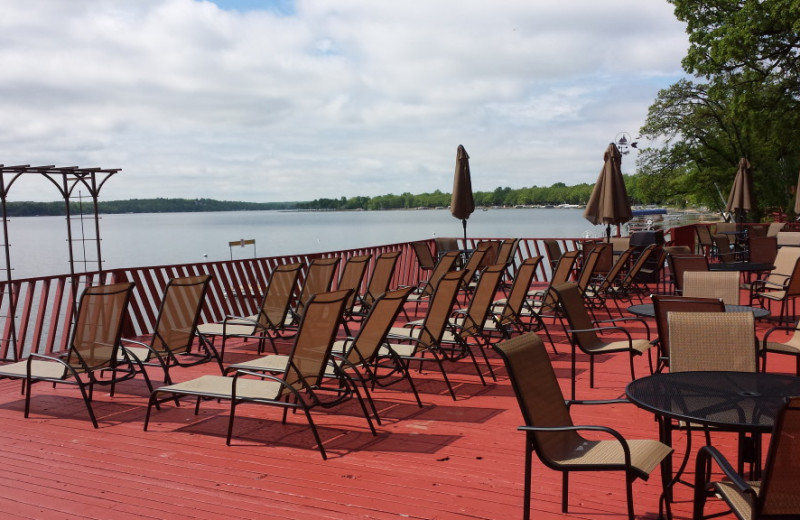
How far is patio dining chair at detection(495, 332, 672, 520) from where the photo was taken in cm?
289

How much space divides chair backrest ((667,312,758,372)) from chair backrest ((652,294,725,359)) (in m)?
0.82

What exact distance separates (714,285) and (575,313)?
5.32 feet

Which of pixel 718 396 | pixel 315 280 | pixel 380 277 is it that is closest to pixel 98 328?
pixel 315 280

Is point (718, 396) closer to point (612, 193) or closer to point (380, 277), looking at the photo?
point (380, 277)

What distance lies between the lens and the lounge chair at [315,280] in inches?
299

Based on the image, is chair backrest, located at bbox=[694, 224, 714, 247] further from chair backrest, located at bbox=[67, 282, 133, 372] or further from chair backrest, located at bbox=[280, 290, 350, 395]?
chair backrest, located at bbox=[67, 282, 133, 372]

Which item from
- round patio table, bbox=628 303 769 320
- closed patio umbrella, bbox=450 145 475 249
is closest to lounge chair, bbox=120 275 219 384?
round patio table, bbox=628 303 769 320

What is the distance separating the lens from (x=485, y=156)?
61594 mm

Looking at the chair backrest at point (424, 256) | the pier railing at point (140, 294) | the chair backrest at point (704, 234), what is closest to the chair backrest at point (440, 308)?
the pier railing at point (140, 294)

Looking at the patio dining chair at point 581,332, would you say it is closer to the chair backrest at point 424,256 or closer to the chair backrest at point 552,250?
the chair backrest at point 552,250

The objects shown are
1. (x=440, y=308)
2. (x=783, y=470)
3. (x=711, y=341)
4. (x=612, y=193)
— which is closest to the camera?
(x=783, y=470)

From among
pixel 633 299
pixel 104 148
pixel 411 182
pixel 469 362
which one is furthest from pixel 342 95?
pixel 104 148

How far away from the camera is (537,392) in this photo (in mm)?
3146

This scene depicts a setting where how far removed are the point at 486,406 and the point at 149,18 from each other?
17.5 m
